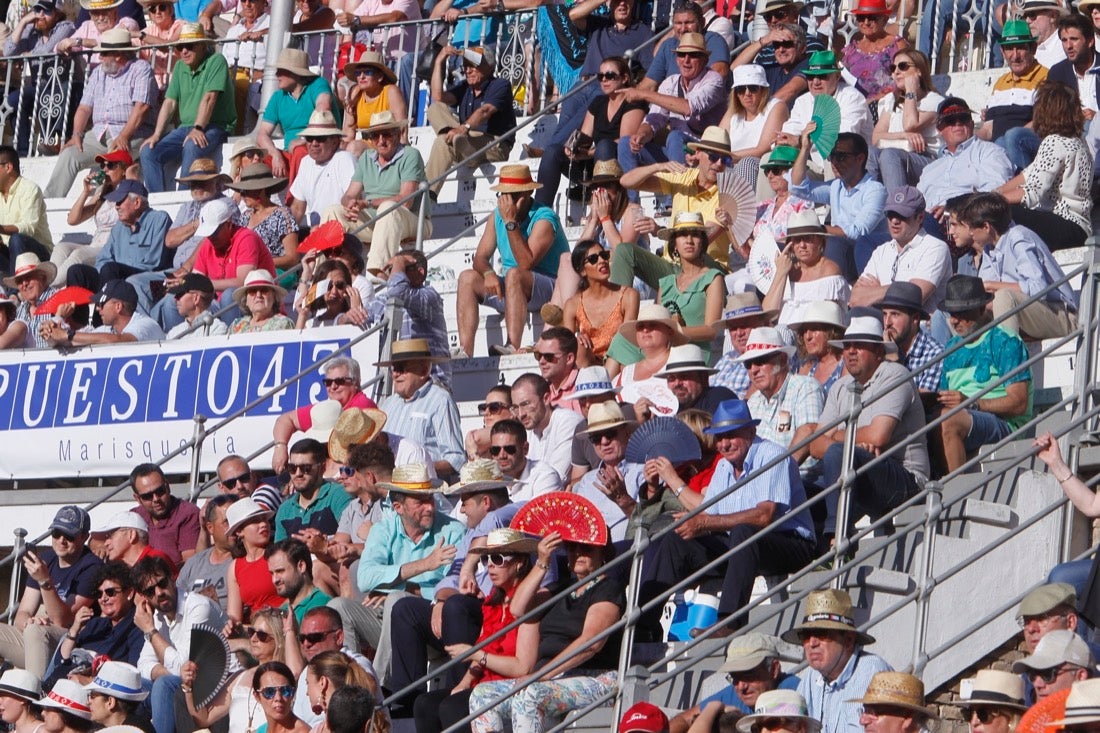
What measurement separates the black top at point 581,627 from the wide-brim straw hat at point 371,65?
7503 mm

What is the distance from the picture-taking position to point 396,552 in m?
13.5

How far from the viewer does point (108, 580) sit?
14008 mm

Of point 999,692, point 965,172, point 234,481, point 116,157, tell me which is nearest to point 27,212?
point 116,157

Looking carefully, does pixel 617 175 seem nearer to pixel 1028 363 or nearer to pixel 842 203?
pixel 842 203

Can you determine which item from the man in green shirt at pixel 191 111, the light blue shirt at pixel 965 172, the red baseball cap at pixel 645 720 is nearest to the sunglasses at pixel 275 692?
the red baseball cap at pixel 645 720

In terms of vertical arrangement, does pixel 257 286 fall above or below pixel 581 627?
below

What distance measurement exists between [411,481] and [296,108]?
21.3 ft

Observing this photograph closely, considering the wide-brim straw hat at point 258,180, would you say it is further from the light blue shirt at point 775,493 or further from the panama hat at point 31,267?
the light blue shirt at point 775,493

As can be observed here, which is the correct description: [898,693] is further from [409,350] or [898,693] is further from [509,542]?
[409,350]

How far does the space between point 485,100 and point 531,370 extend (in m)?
3.23

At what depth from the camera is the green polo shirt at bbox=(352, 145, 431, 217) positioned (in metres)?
17.9

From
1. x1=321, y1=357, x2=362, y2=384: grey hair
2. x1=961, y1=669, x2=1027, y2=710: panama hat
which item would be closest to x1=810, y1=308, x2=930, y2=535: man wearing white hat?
x1=961, y1=669, x2=1027, y2=710: panama hat

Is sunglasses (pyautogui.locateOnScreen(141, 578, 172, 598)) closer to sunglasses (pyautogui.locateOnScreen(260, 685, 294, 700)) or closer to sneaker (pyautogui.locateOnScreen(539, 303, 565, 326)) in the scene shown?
sunglasses (pyautogui.locateOnScreen(260, 685, 294, 700))

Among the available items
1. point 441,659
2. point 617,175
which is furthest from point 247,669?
point 617,175
